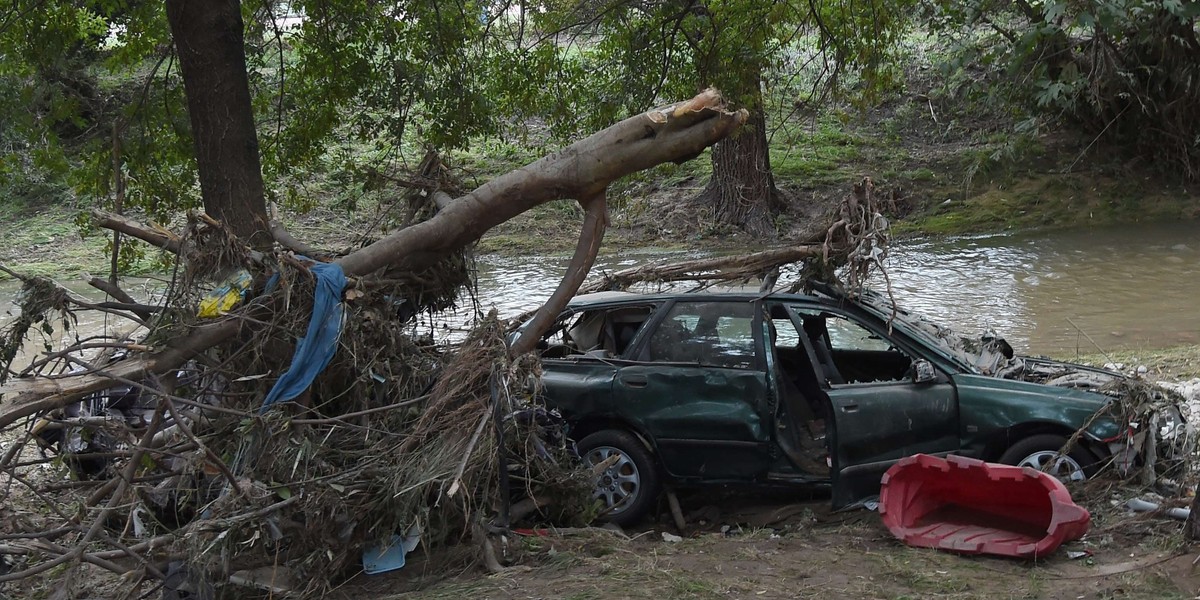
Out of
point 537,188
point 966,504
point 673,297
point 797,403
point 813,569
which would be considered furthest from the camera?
point 797,403

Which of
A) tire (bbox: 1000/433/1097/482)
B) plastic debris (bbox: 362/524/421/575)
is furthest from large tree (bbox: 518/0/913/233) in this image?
plastic debris (bbox: 362/524/421/575)

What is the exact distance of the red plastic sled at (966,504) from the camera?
604 centimetres

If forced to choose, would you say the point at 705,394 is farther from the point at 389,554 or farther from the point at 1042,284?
the point at 1042,284

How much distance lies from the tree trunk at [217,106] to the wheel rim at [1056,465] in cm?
537

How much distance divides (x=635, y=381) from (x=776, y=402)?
0.94 meters

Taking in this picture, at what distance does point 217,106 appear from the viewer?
768cm

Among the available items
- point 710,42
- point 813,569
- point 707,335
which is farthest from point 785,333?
point 710,42

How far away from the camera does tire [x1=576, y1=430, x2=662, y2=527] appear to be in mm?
7074

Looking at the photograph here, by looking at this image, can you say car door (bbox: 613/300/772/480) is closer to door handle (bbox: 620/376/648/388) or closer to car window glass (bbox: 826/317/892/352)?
door handle (bbox: 620/376/648/388)

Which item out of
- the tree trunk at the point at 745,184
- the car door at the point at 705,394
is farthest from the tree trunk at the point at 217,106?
the tree trunk at the point at 745,184

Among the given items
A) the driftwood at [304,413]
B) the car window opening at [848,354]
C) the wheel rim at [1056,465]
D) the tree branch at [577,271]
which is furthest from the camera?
the car window opening at [848,354]

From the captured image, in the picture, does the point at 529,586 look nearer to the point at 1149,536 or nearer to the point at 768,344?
the point at 768,344

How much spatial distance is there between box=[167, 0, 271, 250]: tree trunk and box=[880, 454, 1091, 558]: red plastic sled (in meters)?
4.70

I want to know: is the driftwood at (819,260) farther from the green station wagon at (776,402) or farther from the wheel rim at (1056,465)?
the wheel rim at (1056,465)
